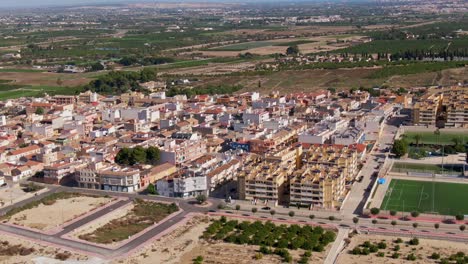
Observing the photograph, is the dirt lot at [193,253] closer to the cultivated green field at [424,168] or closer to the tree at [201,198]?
the tree at [201,198]

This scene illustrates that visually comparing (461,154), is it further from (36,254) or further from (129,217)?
(36,254)

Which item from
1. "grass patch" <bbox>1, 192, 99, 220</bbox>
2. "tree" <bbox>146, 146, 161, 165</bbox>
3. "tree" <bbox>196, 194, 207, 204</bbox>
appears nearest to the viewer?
"grass patch" <bbox>1, 192, 99, 220</bbox>

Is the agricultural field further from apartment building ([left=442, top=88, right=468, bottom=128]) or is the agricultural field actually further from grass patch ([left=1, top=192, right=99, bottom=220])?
apartment building ([left=442, top=88, right=468, bottom=128])

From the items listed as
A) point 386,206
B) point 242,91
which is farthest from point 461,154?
point 242,91

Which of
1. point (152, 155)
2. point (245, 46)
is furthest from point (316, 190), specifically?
point (245, 46)

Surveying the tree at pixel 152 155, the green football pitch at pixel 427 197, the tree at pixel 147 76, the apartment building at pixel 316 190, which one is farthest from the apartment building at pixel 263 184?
the tree at pixel 147 76

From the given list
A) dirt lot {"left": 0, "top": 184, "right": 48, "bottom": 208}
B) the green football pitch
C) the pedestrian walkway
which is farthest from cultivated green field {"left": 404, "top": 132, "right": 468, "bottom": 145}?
dirt lot {"left": 0, "top": 184, "right": 48, "bottom": 208}
